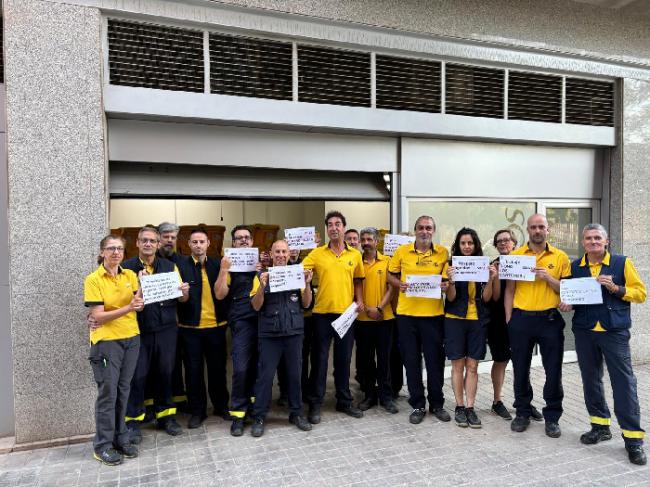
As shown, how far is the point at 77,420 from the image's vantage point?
421 centimetres

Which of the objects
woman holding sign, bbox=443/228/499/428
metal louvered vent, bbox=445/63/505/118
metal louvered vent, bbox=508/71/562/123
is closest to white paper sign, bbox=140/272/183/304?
woman holding sign, bbox=443/228/499/428

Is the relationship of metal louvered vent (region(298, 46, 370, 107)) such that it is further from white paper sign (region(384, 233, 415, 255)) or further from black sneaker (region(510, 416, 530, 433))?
black sneaker (region(510, 416, 530, 433))

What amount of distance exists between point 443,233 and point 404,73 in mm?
1924

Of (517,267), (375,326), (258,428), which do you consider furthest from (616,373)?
(258,428)

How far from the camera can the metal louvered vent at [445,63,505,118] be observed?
567cm

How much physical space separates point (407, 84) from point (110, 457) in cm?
462

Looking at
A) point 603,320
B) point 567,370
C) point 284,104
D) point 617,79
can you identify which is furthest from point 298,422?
point 617,79

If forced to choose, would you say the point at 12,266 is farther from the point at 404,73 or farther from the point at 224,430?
the point at 404,73

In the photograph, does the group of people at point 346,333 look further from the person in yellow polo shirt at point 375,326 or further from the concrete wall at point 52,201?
the concrete wall at point 52,201

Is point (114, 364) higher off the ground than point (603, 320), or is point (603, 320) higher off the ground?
point (603, 320)

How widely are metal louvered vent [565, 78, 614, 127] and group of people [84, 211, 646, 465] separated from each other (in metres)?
2.90

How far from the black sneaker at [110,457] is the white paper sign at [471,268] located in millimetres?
3054

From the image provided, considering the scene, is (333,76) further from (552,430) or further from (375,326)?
(552,430)

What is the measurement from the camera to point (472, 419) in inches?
173
